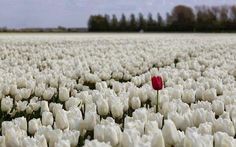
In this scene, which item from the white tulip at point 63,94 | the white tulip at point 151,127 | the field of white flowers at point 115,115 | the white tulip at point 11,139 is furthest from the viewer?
the white tulip at point 63,94

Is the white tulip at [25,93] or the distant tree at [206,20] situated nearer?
the white tulip at [25,93]

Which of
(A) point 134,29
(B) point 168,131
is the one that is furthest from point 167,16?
(B) point 168,131

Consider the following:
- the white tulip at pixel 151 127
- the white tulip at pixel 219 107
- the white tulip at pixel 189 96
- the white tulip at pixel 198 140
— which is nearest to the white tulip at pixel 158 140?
the white tulip at pixel 198 140

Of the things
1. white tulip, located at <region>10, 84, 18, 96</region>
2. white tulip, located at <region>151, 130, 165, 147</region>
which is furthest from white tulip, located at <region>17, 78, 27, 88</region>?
white tulip, located at <region>151, 130, 165, 147</region>

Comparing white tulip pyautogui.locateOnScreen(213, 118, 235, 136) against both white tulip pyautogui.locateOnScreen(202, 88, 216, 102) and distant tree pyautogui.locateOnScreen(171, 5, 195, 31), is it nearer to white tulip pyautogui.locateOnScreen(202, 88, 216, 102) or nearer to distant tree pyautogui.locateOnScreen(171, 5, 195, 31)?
white tulip pyautogui.locateOnScreen(202, 88, 216, 102)

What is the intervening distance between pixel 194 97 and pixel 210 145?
3298mm

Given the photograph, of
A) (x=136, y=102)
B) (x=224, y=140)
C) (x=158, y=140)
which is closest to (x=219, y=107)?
(x=136, y=102)

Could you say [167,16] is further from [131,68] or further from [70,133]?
[70,133]

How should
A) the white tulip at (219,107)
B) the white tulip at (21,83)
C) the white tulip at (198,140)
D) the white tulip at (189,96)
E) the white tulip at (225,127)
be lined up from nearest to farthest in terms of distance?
the white tulip at (198,140)
the white tulip at (225,127)
the white tulip at (219,107)
the white tulip at (189,96)
the white tulip at (21,83)

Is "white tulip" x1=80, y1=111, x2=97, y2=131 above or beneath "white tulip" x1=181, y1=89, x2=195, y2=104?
above

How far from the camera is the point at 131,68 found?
11.5 metres

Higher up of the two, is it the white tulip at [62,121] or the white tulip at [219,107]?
the white tulip at [62,121]

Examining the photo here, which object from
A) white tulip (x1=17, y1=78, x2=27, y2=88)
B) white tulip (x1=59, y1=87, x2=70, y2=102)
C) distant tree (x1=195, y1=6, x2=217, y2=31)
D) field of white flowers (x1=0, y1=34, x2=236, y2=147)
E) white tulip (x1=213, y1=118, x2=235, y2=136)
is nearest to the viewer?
field of white flowers (x1=0, y1=34, x2=236, y2=147)

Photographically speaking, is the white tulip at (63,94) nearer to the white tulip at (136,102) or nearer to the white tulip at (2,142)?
the white tulip at (136,102)
